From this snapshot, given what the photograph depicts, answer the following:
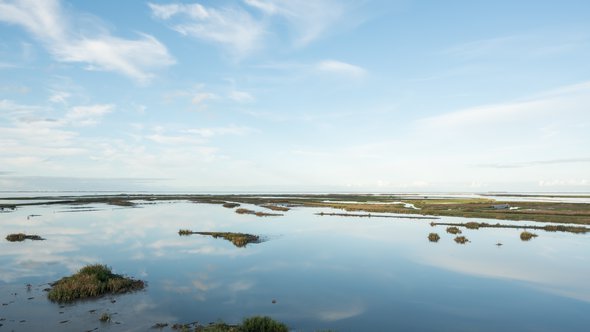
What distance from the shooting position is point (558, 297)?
2331 cm

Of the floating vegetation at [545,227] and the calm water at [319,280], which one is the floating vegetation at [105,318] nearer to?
the calm water at [319,280]

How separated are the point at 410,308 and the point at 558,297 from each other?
10357 mm

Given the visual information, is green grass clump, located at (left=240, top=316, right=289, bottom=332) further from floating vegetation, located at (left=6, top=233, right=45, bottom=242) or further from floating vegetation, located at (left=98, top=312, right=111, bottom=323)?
floating vegetation, located at (left=6, top=233, right=45, bottom=242)

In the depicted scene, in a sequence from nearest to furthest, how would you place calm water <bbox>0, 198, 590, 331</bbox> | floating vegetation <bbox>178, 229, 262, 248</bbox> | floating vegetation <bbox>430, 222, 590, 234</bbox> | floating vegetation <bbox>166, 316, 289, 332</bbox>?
floating vegetation <bbox>166, 316, 289, 332</bbox> → calm water <bbox>0, 198, 590, 331</bbox> → floating vegetation <bbox>178, 229, 262, 248</bbox> → floating vegetation <bbox>430, 222, 590, 234</bbox>

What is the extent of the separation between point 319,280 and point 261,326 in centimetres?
1107

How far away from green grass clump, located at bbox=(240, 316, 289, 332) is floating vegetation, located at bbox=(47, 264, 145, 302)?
34.6 ft

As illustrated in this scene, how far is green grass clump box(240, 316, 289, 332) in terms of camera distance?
16344 millimetres

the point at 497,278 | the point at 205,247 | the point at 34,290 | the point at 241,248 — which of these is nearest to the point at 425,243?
the point at 497,278

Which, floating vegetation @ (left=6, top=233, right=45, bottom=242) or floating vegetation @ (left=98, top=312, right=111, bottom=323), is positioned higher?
floating vegetation @ (left=6, top=233, right=45, bottom=242)

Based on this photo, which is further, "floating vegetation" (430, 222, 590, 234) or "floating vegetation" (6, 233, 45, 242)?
"floating vegetation" (430, 222, 590, 234)

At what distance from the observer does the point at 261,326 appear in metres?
16.4

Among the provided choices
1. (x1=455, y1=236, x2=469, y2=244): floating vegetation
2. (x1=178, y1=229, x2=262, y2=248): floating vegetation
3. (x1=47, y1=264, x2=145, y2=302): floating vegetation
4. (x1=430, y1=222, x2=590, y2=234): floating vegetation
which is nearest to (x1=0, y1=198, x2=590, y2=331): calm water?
(x1=47, y1=264, x2=145, y2=302): floating vegetation

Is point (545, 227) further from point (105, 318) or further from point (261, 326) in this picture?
point (105, 318)

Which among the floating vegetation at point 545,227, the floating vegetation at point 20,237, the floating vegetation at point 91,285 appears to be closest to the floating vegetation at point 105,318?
the floating vegetation at point 91,285
